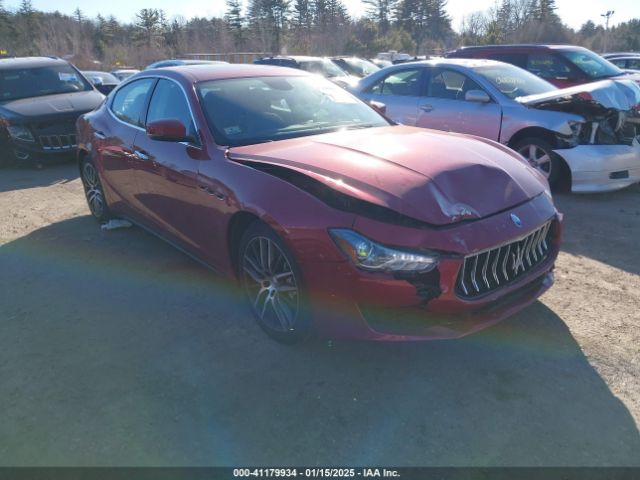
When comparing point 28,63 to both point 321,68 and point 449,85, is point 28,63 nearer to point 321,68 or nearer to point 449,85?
point 449,85

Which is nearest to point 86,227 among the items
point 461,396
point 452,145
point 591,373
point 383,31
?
point 452,145

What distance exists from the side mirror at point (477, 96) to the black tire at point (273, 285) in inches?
174

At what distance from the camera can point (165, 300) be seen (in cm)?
389

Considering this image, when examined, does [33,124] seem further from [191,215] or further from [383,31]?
[383,31]

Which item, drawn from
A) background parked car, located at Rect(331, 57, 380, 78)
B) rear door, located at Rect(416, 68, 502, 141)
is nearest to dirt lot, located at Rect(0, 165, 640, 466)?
rear door, located at Rect(416, 68, 502, 141)

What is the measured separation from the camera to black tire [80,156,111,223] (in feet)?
17.7

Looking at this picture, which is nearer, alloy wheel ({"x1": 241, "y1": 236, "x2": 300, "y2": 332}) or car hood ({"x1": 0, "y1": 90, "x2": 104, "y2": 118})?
alloy wheel ({"x1": 241, "y1": 236, "x2": 300, "y2": 332})

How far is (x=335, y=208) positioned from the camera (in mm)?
2656

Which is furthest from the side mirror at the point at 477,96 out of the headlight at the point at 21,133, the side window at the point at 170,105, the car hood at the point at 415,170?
the headlight at the point at 21,133

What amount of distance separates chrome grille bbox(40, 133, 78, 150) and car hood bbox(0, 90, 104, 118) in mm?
371

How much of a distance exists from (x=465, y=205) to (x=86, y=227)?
14.9 feet

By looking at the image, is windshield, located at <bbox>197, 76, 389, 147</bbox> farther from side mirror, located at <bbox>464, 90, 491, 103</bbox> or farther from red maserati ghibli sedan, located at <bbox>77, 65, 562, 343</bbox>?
side mirror, located at <bbox>464, 90, 491, 103</bbox>

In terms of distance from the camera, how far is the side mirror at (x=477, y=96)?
641 centimetres

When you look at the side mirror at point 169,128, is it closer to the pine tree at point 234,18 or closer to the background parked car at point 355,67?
the background parked car at point 355,67
